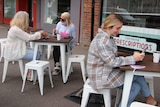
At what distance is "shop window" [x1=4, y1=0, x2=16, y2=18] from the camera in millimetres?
13438

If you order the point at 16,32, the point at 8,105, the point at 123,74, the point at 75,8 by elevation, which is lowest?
the point at 8,105

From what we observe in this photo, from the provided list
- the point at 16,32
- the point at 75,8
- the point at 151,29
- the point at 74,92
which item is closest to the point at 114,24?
the point at 74,92

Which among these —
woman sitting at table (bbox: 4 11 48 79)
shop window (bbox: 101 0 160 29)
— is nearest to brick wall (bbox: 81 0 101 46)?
shop window (bbox: 101 0 160 29)

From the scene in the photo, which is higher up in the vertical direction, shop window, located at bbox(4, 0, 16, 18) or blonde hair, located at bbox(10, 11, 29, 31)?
shop window, located at bbox(4, 0, 16, 18)

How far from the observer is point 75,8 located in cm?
845

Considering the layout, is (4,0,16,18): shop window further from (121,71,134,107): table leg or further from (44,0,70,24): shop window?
(121,71,134,107): table leg

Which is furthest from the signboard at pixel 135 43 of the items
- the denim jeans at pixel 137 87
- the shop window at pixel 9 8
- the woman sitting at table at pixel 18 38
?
the shop window at pixel 9 8

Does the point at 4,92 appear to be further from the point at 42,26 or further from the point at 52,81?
the point at 42,26

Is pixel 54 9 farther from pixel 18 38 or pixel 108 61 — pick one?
pixel 108 61

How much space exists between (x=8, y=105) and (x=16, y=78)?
127 centimetres

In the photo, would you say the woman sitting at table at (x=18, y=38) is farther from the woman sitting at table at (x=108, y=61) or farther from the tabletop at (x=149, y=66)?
the tabletop at (x=149, y=66)

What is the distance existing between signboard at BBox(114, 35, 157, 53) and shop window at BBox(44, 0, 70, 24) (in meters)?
3.25

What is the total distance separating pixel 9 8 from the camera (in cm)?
1377

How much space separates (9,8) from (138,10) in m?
9.35
